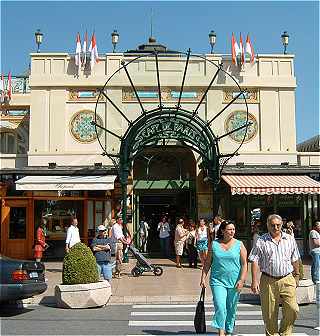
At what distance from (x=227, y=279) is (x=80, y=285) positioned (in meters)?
4.54

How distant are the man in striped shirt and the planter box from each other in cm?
411

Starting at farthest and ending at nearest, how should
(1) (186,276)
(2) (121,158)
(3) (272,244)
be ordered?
(2) (121,158)
(1) (186,276)
(3) (272,244)

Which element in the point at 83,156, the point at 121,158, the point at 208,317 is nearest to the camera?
the point at 208,317

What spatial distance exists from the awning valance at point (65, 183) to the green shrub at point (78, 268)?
7.94m

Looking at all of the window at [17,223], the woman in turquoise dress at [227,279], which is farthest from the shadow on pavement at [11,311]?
the window at [17,223]

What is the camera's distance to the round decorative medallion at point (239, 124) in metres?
22.7

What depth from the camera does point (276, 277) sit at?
7.22m

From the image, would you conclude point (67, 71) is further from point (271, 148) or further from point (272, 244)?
point (272, 244)

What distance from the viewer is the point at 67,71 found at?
2270 centimetres

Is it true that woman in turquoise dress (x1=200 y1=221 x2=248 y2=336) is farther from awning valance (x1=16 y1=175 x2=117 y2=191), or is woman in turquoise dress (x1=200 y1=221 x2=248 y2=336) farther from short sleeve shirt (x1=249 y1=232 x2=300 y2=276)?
awning valance (x1=16 y1=175 x2=117 y2=191)

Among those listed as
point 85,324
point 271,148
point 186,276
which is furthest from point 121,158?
point 85,324

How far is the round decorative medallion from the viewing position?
22719mm

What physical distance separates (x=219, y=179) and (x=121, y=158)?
3.54 m

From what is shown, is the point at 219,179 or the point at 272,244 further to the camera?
the point at 219,179
